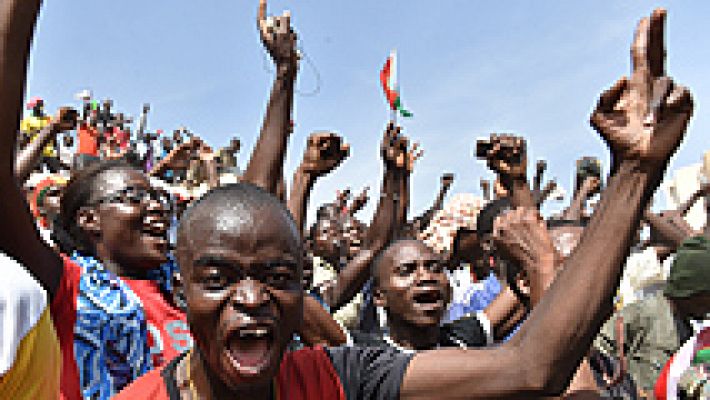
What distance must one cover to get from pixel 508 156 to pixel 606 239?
5.03 feet

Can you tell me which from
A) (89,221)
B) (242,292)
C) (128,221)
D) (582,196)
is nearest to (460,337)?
(128,221)

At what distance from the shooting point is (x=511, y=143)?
10.3 ft

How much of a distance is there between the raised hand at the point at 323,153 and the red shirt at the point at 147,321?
127cm

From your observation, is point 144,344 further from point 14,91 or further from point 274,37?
point 274,37

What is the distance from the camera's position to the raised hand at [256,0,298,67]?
3.29 metres

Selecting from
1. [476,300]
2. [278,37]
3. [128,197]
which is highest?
[278,37]

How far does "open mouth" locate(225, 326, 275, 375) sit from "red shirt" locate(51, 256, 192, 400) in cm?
67

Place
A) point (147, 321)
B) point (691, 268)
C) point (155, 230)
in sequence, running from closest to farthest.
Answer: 1. point (147, 321)
2. point (155, 230)
3. point (691, 268)

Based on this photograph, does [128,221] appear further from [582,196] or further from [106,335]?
[582,196]

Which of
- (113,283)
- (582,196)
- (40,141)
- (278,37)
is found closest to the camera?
(113,283)

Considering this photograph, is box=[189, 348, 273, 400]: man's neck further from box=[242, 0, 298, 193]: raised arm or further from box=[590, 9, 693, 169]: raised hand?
box=[242, 0, 298, 193]: raised arm

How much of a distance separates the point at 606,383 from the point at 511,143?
1129mm

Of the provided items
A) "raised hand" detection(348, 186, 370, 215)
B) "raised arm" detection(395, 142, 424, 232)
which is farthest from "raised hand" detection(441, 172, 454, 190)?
"raised arm" detection(395, 142, 424, 232)

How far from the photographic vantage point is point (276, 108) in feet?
10.2
